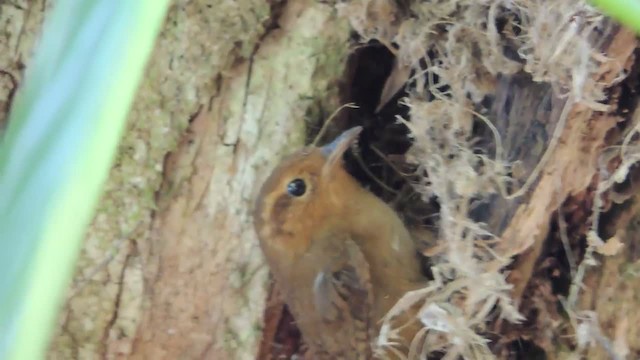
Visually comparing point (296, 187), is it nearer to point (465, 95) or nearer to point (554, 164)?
point (465, 95)

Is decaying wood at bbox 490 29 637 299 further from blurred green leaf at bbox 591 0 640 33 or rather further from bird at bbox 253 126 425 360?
blurred green leaf at bbox 591 0 640 33

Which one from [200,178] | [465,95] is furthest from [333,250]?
[465,95]

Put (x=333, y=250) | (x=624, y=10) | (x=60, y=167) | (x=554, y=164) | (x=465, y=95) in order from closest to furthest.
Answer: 1. (x=60, y=167)
2. (x=624, y=10)
3. (x=554, y=164)
4. (x=465, y=95)
5. (x=333, y=250)

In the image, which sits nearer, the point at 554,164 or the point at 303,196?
the point at 554,164

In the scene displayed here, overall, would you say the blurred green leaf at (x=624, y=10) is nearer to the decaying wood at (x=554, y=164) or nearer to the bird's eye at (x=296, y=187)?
the decaying wood at (x=554, y=164)

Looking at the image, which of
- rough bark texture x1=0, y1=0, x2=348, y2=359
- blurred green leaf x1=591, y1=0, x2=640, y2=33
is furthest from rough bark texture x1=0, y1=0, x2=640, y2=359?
blurred green leaf x1=591, y1=0, x2=640, y2=33

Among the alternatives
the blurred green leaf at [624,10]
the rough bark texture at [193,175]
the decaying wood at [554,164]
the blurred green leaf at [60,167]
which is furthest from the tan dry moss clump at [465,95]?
the blurred green leaf at [60,167]

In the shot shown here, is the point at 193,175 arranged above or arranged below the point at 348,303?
above

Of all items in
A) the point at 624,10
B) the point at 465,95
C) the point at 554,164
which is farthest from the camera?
the point at 465,95

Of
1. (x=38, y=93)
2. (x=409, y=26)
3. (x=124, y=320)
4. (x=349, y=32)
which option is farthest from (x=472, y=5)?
(x=38, y=93)
